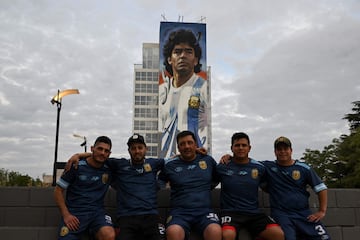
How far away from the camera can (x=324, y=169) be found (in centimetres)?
2741

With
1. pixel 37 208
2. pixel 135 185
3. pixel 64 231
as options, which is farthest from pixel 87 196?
pixel 37 208

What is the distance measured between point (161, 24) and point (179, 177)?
3232 centimetres

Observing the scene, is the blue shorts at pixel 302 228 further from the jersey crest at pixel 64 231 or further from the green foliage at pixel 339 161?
the green foliage at pixel 339 161

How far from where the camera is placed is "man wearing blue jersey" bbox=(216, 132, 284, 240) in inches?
154

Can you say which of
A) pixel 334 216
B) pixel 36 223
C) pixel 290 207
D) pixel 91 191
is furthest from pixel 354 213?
pixel 36 223

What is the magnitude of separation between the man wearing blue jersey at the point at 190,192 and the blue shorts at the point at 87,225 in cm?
77

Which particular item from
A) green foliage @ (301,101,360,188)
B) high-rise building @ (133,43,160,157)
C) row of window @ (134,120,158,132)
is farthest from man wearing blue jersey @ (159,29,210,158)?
high-rise building @ (133,43,160,157)

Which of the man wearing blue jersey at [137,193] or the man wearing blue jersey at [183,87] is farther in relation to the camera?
the man wearing blue jersey at [183,87]

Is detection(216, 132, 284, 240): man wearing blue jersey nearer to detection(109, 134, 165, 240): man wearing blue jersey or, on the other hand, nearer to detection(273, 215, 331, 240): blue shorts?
detection(273, 215, 331, 240): blue shorts

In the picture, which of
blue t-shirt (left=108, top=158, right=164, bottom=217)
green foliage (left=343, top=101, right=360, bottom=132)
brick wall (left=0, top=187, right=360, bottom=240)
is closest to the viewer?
blue t-shirt (left=108, top=158, right=164, bottom=217)

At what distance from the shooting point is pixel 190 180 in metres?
4.18

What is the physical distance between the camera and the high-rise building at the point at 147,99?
60.7m

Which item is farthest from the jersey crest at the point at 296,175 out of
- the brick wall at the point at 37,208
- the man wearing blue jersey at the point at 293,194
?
the brick wall at the point at 37,208

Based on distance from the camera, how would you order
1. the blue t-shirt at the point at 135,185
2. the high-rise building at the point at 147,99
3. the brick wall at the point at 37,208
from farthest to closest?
the high-rise building at the point at 147,99 → the brick wall at the point at 37,208 → the blue t-shirt at the point at 135,185
